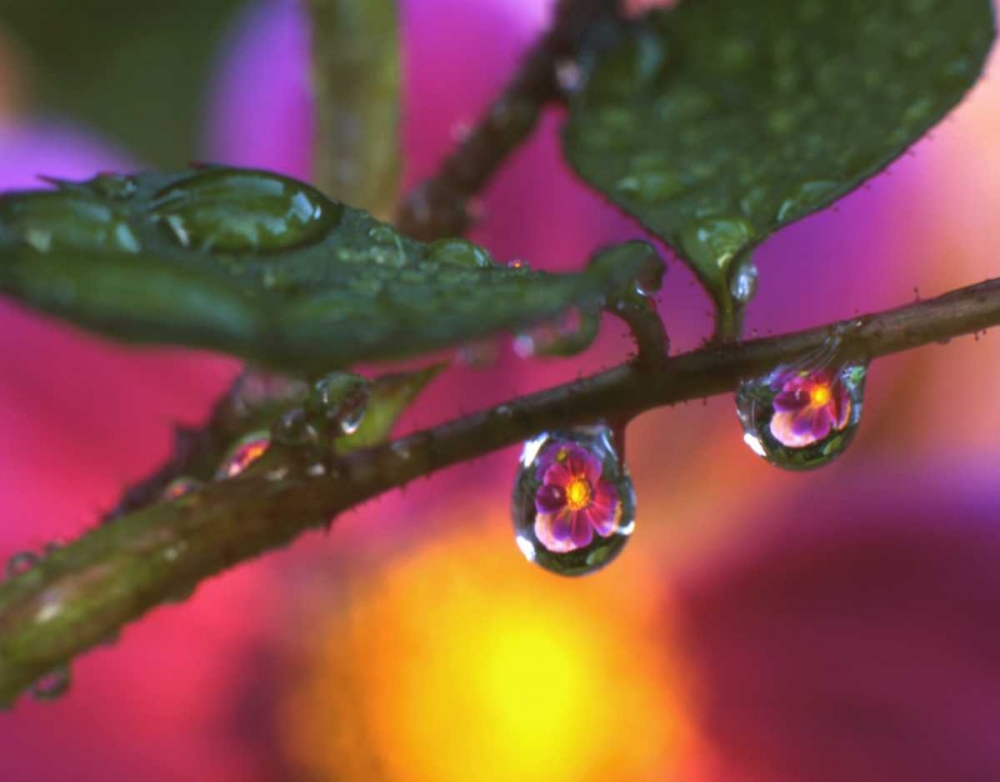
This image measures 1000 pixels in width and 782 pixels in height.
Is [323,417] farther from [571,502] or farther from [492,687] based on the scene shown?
A: [492,687]

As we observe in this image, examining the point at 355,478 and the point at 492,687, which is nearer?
the point at 355,478

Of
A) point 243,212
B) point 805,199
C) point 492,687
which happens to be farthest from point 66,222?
point 492,687

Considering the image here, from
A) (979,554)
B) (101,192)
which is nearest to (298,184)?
(101,192)

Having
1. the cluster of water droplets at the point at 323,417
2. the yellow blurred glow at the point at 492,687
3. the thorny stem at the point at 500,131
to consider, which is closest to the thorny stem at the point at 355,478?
the cluster of water droplets at the point at 323,417

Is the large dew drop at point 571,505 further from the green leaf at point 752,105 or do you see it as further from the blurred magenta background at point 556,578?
the blurred magenta background at point 556,578

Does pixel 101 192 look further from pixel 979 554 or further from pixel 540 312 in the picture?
pixel 979 554

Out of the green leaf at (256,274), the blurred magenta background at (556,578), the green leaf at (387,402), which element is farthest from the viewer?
the blurred magenta background at (556,578)
